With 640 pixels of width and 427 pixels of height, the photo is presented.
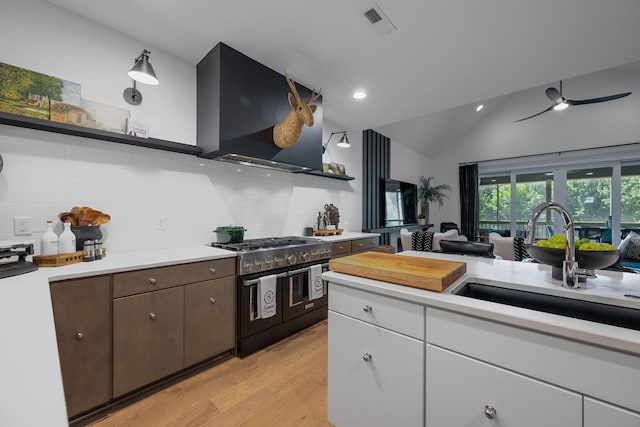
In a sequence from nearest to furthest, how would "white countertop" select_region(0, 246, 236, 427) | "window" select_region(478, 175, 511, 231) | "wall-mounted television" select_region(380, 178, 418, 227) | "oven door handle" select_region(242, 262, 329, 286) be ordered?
"white countertop" select_region(0, 246, 236, 427), "oven door handle" select_region(242, 262, 329, 286), "wall-mounted television" select_region(380, 178, 418, 227), "window" select_region(478, 175, 511, 231)

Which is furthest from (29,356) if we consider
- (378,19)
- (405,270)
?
(378,19)

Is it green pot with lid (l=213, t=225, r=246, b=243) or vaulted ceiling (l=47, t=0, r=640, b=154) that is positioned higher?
vaulted ceiling (l=47, t=0, r=640, b=154)

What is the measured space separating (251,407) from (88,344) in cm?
104

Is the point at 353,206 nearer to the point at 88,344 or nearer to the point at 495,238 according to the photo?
the point at 495,238

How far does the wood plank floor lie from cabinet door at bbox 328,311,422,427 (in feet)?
1.43

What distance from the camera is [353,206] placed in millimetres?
4406

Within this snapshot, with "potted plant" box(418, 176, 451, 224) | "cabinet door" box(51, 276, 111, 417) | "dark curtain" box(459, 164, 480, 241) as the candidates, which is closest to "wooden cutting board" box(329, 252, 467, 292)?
"cabinet door" box(51, 276, 111, 417)

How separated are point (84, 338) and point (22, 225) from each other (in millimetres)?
861

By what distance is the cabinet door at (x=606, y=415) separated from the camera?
664mm

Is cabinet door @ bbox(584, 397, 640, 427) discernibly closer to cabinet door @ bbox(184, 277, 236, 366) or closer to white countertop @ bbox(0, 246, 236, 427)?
white countertop @ bbox(0, 246, 236, 427)

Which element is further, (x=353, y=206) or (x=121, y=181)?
(x=353, y=206)

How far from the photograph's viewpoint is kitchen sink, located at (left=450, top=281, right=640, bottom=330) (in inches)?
37.4

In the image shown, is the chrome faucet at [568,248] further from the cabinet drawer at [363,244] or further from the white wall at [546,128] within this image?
the white wall at [546,128]

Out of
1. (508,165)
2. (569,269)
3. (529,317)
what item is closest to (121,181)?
(529,317)
